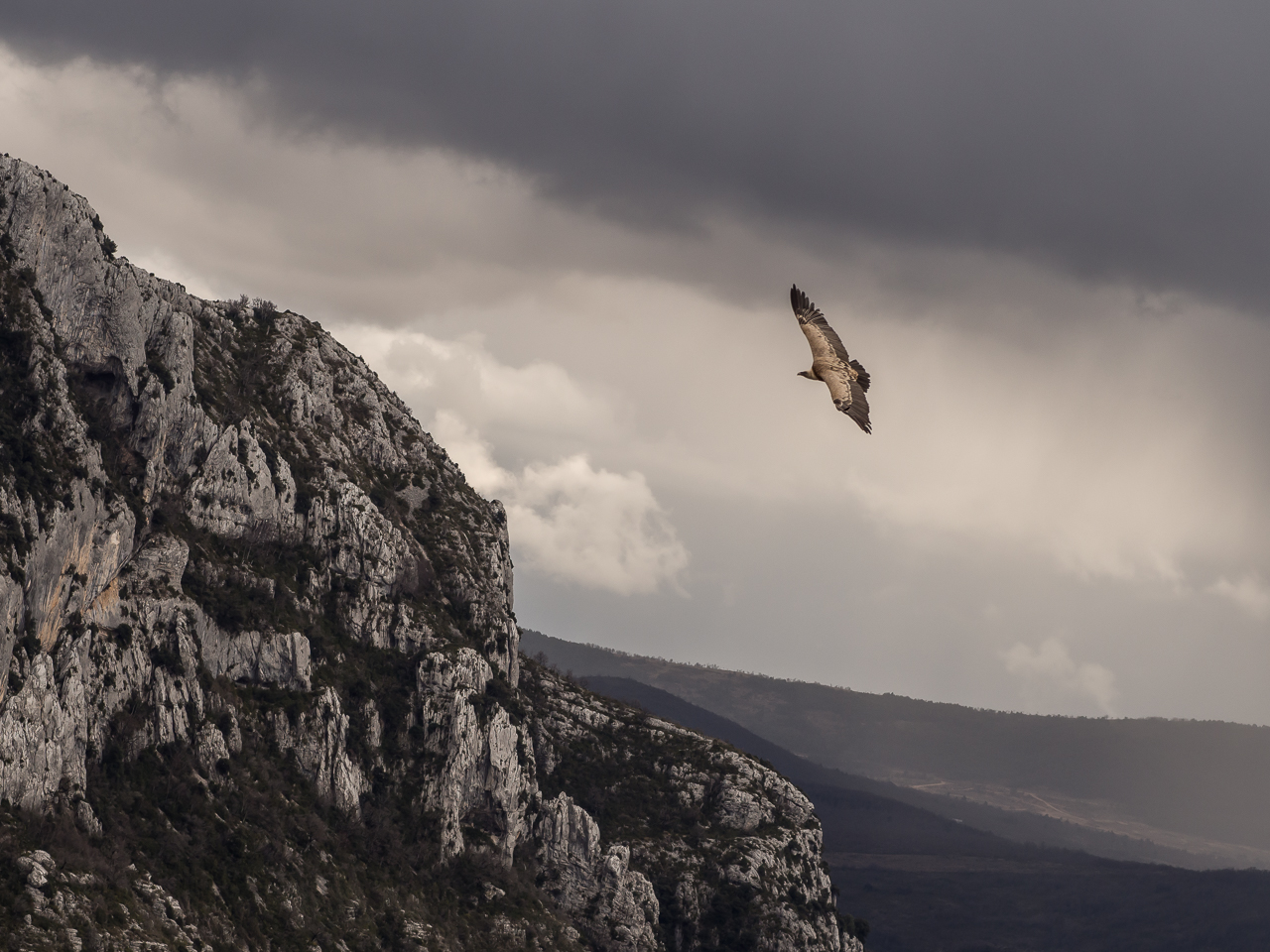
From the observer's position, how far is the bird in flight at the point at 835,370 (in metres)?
93.4

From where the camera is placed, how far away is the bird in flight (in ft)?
307

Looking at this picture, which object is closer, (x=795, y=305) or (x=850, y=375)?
(x=850, y=375)

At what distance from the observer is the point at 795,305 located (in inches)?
3974

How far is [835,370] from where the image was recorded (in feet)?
312

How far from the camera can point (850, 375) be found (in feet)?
309

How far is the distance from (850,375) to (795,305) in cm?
882
